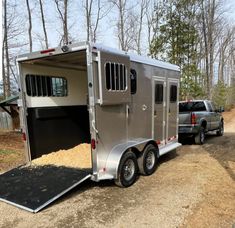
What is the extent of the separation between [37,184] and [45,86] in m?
2.52

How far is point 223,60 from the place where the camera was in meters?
36.8

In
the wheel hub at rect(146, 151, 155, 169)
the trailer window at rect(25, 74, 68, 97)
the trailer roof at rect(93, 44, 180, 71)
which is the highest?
the trailer roof at rect(93, 44, 180, 71)

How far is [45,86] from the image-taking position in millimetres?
6438

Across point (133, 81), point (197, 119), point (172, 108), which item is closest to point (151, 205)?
point (133, 81)

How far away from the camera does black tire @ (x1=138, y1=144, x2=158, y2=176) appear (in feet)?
19.7

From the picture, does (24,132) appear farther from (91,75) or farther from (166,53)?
(166,53)

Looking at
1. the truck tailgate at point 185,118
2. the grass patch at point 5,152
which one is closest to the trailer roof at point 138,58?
the truck tailgate at point 185,118

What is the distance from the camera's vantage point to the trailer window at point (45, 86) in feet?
19.9

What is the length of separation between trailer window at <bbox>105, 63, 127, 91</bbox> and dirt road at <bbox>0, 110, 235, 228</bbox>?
2069mm

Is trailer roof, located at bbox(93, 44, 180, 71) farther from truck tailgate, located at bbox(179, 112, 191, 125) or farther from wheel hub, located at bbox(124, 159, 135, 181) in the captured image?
truck tailgate, located at bbox(179, 112, 191, 125)

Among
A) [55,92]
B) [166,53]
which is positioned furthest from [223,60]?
[55,92]

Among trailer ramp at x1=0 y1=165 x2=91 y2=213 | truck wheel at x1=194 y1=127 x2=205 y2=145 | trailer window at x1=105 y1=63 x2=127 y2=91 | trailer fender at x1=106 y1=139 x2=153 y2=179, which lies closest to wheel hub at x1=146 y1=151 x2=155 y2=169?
trailer fender at x1=106 y1=139 x2=153 y2=179

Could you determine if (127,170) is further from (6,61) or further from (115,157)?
(6,61)

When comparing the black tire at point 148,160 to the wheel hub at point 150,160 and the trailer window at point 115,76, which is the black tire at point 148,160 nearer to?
the wheel hub at point 150,160
